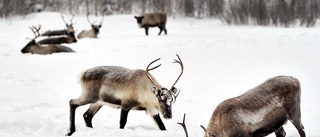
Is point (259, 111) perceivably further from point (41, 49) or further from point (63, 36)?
point (63, 36)

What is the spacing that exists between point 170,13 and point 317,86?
27.2 meters

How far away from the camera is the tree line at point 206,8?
26.9 m

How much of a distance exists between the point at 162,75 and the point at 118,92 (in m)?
4.35

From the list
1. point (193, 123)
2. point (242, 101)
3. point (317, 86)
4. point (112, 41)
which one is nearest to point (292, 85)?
point (242, 101)

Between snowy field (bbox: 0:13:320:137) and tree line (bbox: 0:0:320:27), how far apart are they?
22.5 ft

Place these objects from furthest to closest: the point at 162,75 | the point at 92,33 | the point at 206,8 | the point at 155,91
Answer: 1. the point at 206,8
2. the point at 92,33
3. the point at 162,75
4. the point at 155,91

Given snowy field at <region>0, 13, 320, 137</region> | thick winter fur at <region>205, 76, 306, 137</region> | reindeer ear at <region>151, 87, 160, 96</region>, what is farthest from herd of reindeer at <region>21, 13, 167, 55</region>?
thick winter fur at <region>205, 76, 306, 137</region>

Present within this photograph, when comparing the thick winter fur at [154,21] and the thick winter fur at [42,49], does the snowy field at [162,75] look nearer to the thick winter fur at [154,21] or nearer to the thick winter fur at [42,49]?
the thick winter fur at [42,49]

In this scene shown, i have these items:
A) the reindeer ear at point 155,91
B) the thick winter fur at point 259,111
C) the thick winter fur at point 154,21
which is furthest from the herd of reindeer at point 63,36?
the thick winter fur at point 259,111

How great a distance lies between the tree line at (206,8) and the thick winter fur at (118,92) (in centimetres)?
2070

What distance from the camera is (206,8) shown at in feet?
119

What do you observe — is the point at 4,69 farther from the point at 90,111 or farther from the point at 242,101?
the point at 242,101

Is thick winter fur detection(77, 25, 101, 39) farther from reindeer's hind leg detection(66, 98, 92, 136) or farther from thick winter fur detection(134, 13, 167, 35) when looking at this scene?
reindeer's hind leg detection(66, 98, 92, 136)

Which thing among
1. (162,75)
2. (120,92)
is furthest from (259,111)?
(162,75)
